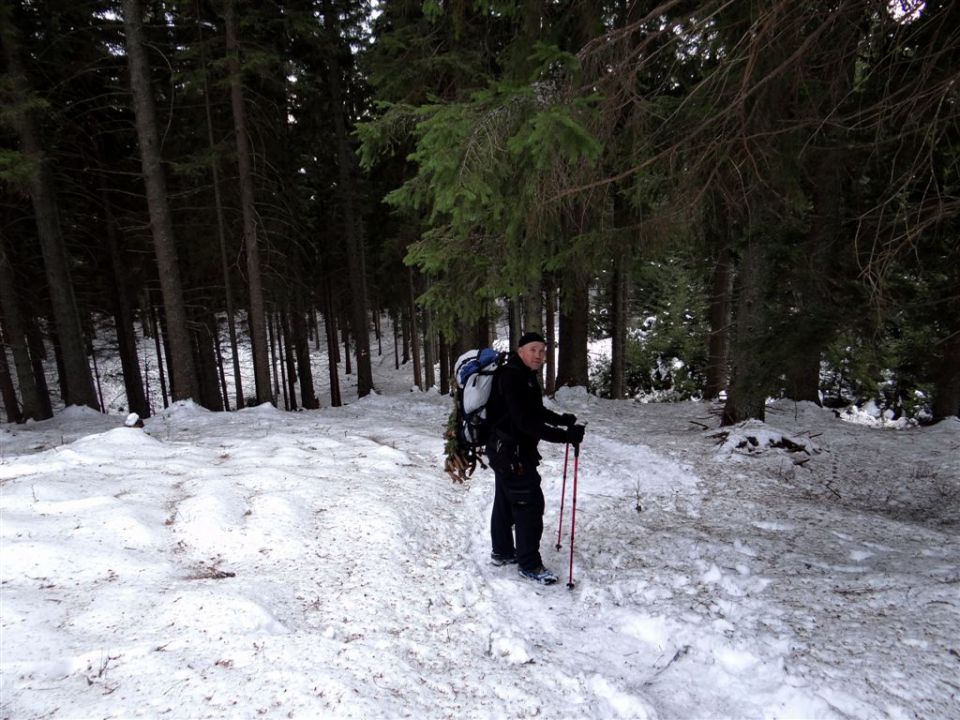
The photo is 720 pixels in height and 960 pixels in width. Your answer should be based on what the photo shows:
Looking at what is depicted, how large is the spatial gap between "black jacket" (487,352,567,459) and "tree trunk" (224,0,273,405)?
1081cm

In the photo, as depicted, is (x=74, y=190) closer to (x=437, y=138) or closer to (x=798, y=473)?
(x=437, y=138)

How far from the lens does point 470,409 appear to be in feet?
14.6

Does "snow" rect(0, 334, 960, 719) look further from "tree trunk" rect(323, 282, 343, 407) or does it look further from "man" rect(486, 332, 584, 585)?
"tree trunk" rect(323, 282, 343, 407)

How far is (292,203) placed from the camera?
17.9m

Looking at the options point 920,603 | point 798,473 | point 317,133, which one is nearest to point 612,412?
point 798,473

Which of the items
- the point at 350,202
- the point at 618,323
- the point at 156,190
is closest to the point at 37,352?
the point at 156,190

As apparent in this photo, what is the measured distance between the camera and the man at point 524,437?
167 inches

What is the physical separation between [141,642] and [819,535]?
626 cm

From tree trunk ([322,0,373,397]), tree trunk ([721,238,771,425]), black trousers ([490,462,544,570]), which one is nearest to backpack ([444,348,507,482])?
Result: black trousers ([490,462,544,570])

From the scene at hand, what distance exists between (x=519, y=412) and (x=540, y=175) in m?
3.20

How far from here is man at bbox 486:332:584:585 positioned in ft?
14.0

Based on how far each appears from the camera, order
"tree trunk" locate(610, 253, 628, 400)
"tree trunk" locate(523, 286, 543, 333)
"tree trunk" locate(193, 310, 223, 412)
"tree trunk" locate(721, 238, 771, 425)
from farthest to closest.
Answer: "tree trunk" locate(193, 310, 223, 412) < "tree trunk" locate(610, 253, 628, 400) < "tree trunk" locate(523, 286, 543, 333) < "tree trunk" locate(721, 238, 771, 425)

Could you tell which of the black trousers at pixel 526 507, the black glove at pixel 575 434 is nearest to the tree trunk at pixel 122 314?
the black trousers at pixel 526 507

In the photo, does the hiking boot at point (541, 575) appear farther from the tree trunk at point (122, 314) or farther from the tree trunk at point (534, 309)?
the tree trunk at point (122, 314)
